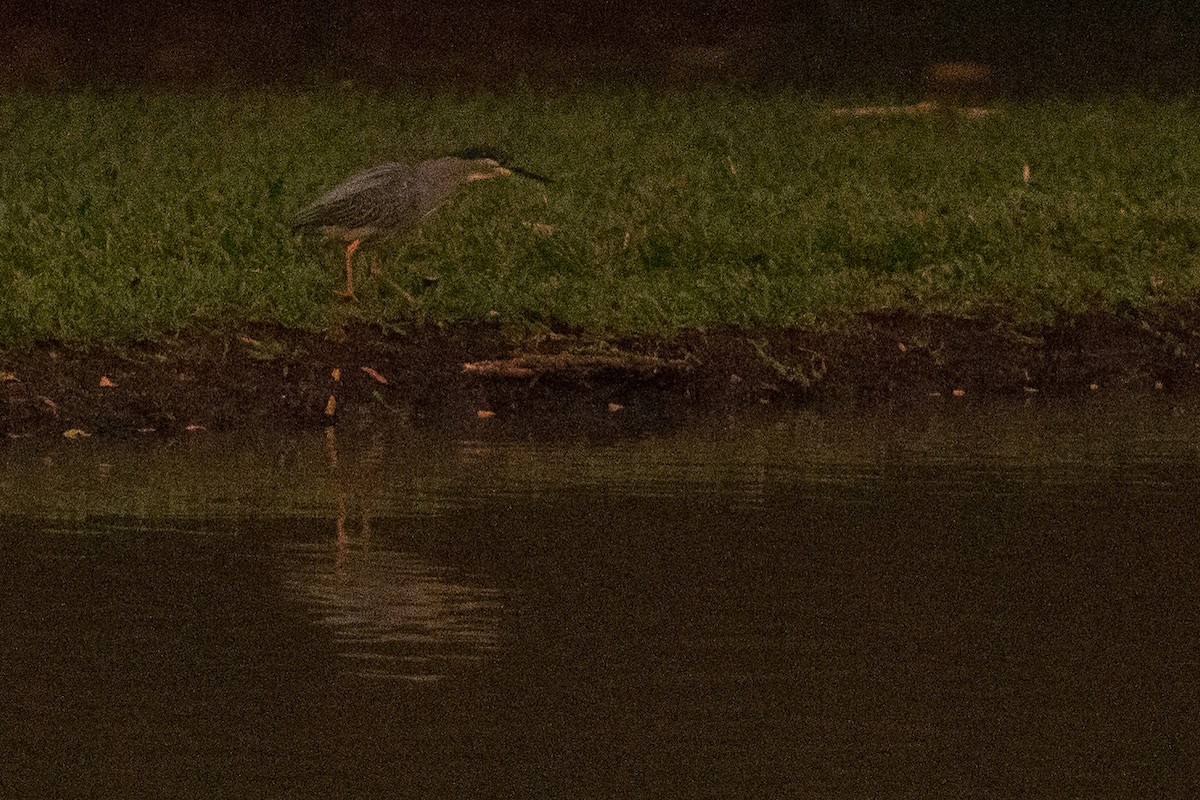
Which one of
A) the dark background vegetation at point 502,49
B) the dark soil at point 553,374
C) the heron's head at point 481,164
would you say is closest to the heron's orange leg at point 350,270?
the dark soil at point 553,374

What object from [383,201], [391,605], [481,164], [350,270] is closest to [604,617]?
[391,605]

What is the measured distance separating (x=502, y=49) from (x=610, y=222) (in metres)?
10.1

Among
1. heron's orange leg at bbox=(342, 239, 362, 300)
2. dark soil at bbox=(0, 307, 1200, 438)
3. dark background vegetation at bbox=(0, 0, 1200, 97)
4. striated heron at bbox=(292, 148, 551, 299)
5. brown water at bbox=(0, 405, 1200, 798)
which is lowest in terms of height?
brown water at bbox=(0, 405, 1200, 798)

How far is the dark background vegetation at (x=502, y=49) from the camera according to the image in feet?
77.4

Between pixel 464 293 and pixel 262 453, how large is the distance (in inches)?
90.5

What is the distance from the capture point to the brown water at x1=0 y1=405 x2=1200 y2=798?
21.0 ft

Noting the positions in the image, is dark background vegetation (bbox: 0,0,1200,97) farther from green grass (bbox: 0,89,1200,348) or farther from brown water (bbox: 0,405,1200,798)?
brown water (bbox: 0,405,1200,798)

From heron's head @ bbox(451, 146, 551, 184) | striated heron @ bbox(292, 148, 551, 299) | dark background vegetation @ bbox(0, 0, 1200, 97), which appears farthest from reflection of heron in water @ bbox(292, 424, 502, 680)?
dark background vegetation @ bbox(0, 0, 1200, 97)

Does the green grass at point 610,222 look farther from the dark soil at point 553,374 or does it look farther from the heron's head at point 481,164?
the heron's head at point 481,164

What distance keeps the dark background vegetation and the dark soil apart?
32.7 ft

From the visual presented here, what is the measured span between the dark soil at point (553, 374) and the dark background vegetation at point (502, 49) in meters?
9.97

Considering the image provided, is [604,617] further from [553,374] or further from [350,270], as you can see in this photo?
[350,270]

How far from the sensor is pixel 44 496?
9.66 meters

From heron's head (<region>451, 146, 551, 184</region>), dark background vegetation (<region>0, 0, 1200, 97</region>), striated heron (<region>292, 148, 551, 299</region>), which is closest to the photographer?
striated heron (<region>292, 148, 551, 299</region>)
